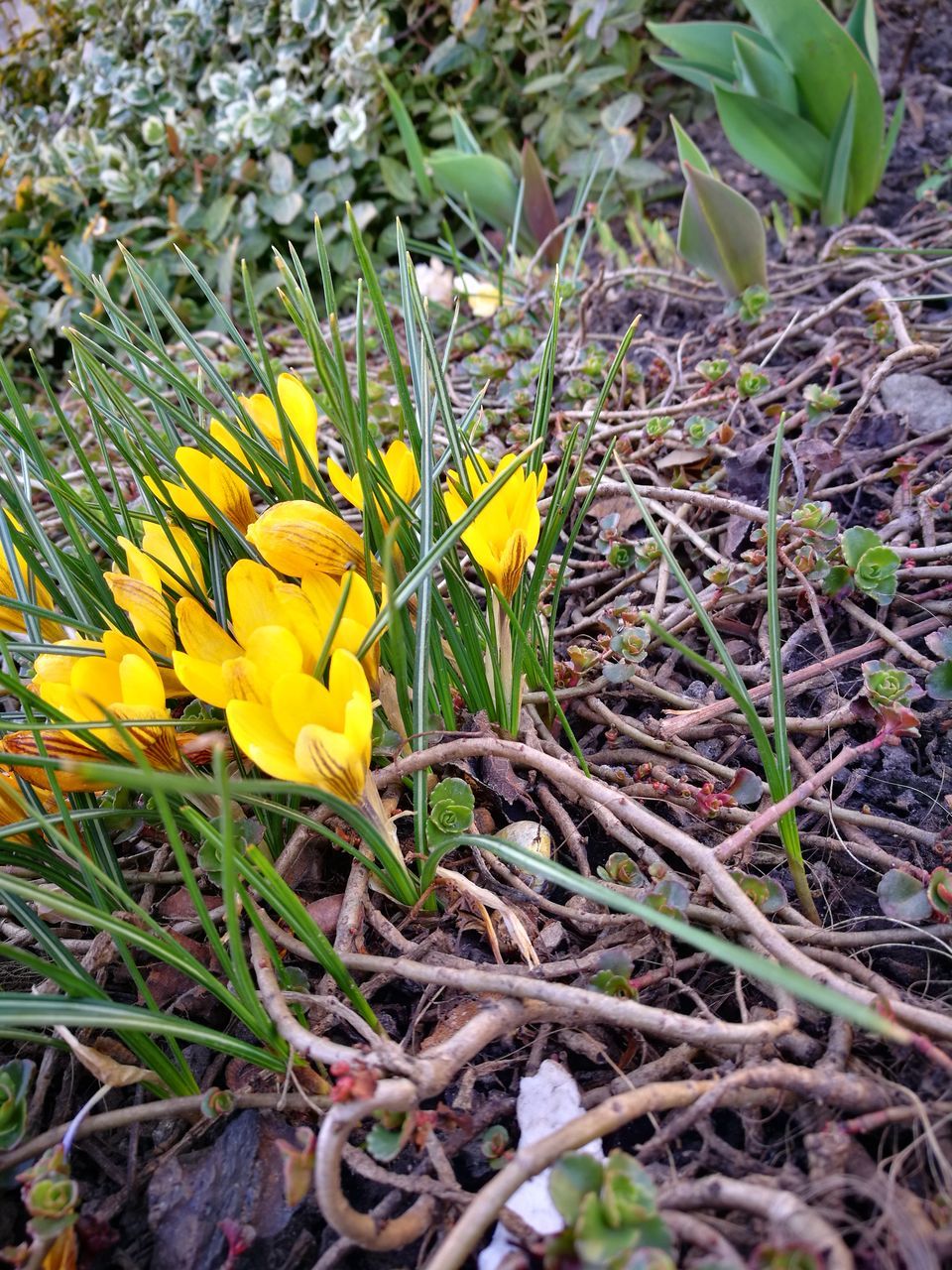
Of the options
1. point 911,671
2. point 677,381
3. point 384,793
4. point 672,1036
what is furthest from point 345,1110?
point 677,381

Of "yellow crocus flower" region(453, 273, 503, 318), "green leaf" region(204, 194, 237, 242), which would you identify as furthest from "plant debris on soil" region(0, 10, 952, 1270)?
"green leaf" region(204, 194, 237, 242)

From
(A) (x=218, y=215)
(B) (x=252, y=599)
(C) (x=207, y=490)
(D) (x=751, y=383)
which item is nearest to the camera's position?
(B) (x=252, y=599)

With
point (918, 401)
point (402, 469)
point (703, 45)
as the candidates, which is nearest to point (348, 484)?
point (402, 469)

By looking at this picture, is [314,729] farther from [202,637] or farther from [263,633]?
[202,637]

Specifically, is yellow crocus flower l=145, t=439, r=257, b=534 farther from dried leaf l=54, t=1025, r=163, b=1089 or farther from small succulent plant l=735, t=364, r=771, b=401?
small succulent plant l=735, t=364, r=771, b=401

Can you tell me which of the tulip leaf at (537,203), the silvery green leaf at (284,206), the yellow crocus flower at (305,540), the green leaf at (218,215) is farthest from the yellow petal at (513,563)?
the green leaf at (218,215)

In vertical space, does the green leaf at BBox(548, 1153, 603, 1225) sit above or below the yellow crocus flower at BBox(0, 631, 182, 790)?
below

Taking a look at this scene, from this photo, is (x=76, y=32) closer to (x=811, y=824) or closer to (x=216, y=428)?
(x=216, y=428)
